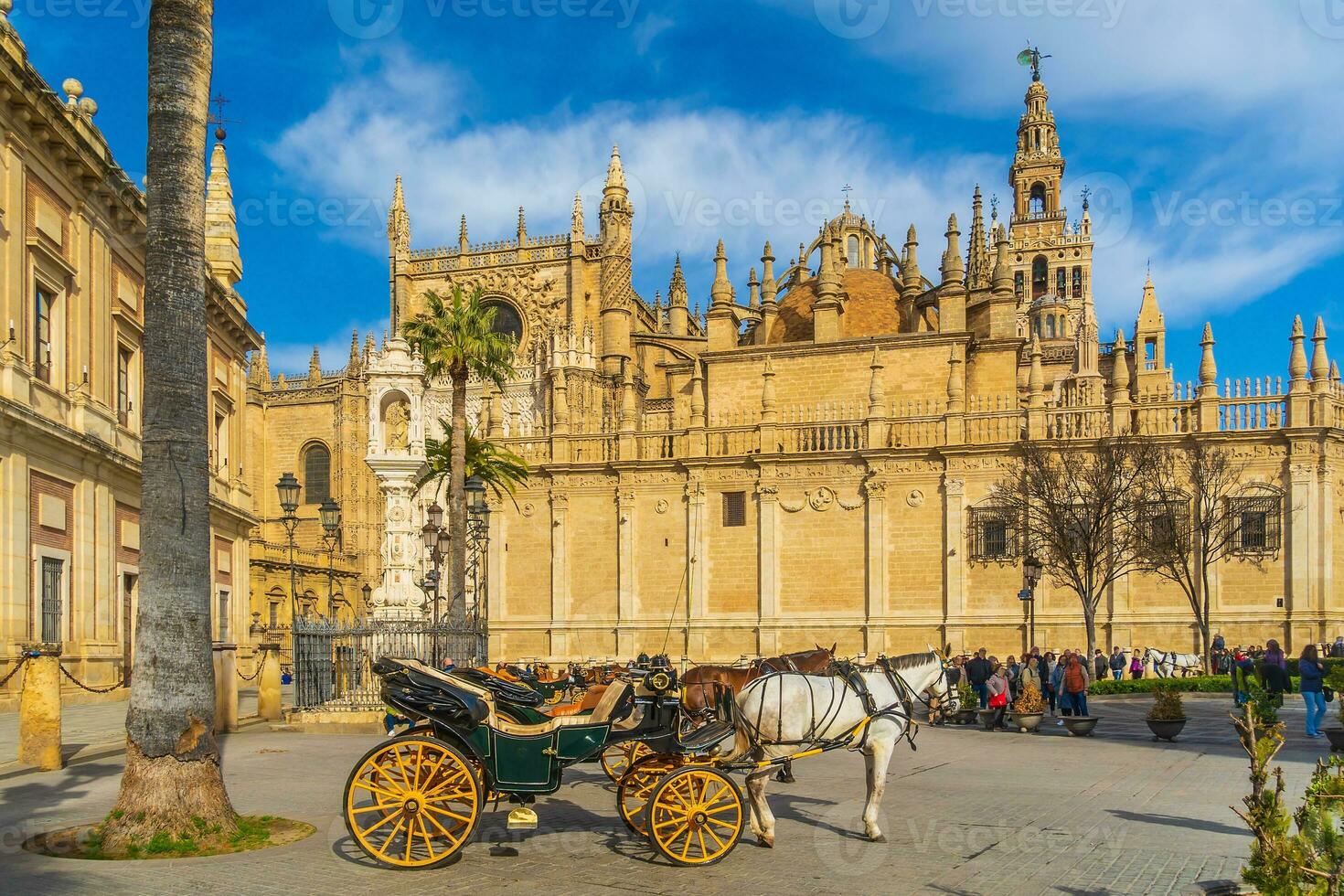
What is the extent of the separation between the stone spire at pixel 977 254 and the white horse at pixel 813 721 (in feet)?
133

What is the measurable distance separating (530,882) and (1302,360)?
105ft

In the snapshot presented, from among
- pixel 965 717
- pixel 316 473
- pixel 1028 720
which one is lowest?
pixel 965 717

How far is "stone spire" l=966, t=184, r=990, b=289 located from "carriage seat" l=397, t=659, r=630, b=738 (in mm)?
41940

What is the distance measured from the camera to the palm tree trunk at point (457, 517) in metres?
23.6

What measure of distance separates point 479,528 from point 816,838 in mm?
25686

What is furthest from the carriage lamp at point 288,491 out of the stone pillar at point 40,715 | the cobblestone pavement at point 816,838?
the stone pillar at point 40,715

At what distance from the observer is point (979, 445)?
112 ft

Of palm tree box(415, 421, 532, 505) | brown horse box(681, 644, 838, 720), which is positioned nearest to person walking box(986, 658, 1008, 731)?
brown horse box(681, 644, 838, 720)

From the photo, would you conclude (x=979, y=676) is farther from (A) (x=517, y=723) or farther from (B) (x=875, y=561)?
(A) (x=517, y=723)

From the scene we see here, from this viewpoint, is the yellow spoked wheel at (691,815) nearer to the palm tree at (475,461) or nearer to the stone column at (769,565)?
the palm tree at (475,461)

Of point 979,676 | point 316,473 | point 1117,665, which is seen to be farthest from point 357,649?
point 316,473

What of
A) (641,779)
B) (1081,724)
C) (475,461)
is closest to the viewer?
(641,779)

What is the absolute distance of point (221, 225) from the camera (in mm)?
33219

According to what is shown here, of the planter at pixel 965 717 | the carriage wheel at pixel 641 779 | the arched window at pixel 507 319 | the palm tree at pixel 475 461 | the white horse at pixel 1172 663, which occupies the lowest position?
the white horse at pixel 1172 663
